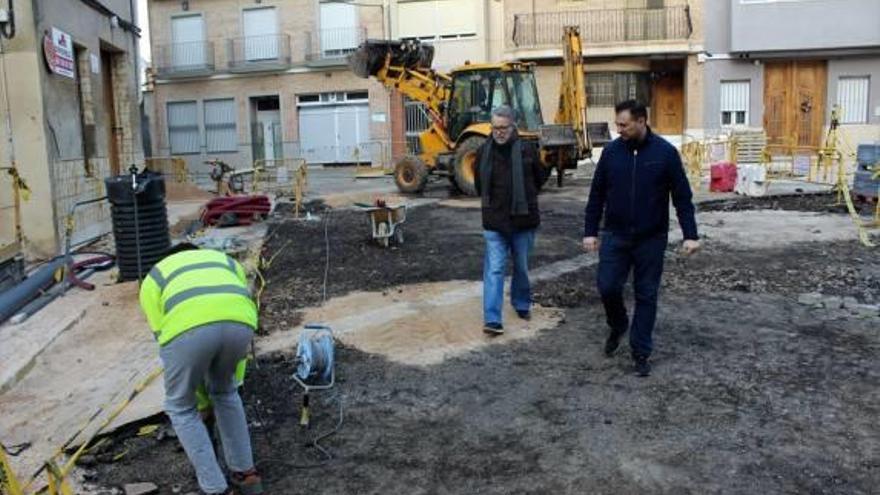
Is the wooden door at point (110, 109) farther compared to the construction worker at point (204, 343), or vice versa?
the wooden door at point (110, 109)

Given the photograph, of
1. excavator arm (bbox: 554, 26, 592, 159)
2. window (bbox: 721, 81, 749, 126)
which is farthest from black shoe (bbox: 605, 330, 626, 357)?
window (bbox: 721, 81, 749, 126)

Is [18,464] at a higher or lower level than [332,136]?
lower

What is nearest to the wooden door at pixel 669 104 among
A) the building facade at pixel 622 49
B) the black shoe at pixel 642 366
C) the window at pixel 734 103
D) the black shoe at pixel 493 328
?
the building facade at pixel 622 49

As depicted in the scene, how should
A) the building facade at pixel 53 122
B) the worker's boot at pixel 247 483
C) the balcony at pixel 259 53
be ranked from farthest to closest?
the balcony at pixel 259 53 < the building facade at pixel 53 122 < the worker's boot at pixel 247 483

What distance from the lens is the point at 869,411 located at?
488 cm

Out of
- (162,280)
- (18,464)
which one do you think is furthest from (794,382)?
(18,464)

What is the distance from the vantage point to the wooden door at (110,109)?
14811mm

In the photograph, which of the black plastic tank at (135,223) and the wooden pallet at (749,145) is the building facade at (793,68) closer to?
the wooden pallet at (749,145)

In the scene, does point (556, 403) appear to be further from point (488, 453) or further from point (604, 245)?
point (604, 245)

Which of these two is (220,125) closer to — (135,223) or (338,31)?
(338,31)

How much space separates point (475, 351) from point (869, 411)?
104 inches

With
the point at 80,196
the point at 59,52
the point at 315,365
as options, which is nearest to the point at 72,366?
the point at 315,365

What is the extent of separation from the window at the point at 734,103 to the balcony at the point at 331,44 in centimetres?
1323

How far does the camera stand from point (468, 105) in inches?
700
